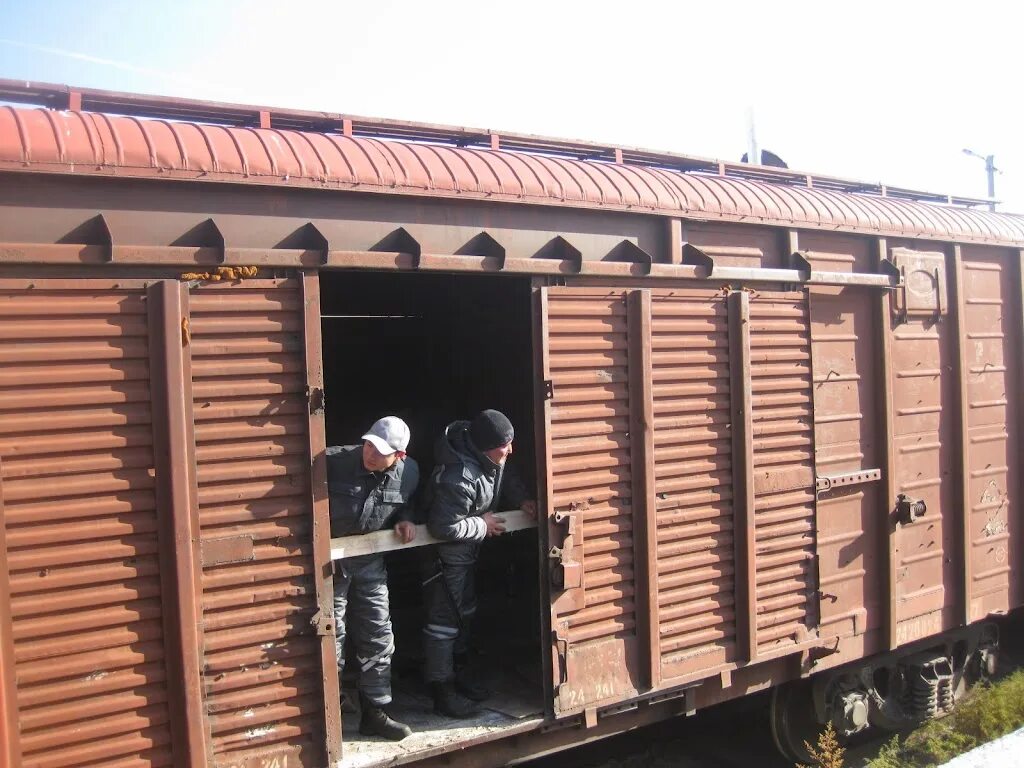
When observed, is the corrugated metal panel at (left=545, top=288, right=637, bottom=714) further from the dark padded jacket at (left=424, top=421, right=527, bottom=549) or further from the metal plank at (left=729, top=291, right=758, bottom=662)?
the metal plank at (left=729, top=291, right=758, bottom=662)

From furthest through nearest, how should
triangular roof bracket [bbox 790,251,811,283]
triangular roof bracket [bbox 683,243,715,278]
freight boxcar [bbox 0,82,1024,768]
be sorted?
triangular roof bracket [bbox 790,251,811,283]
triangular roof bracket [bbox 683,243,715,278]
freight boxcar [bbox 0,82,1024,768]

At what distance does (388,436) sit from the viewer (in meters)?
3.37

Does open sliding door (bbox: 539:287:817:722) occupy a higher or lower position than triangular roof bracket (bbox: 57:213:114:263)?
lower

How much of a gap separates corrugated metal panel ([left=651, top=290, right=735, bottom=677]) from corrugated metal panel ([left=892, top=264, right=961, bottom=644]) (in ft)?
4.65

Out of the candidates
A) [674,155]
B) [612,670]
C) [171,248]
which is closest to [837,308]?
[674,155]

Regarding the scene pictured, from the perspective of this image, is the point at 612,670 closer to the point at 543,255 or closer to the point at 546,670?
the point at 546,670

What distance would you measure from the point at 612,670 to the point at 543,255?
1.98m

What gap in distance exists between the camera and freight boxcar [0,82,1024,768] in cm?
279

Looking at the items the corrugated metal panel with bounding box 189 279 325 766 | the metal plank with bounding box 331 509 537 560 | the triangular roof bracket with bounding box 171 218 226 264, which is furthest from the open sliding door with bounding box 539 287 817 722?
the triangular roof bracket with bounding box 171 218 226 264

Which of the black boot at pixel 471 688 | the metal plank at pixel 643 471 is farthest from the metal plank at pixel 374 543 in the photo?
the metal plank at pixel 643 471

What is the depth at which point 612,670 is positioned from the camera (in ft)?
12.4

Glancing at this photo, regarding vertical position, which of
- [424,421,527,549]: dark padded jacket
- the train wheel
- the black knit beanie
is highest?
the black knit beanie

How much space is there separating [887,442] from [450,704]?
2.96m

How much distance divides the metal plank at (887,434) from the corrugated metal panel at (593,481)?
1876 millimetres
